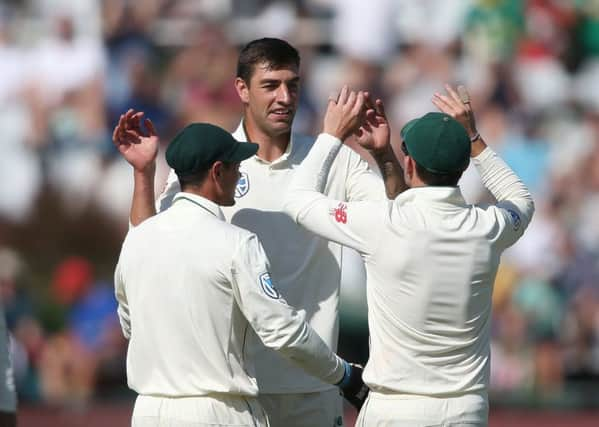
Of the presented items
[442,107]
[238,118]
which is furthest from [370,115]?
[238,118]

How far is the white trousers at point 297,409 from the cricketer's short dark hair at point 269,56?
1.38 metres

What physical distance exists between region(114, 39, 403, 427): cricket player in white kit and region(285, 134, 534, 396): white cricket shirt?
661mm

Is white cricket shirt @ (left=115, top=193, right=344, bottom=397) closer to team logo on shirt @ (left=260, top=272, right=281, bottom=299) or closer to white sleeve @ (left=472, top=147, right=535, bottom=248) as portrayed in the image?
team logo on shirt @ (left=260, top=272, right=281, bottom=299)

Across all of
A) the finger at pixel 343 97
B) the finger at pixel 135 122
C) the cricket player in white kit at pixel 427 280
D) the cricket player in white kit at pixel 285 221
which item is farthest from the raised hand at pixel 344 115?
the finger at pixel 135 122

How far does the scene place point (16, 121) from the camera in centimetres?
1155

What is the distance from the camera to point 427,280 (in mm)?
4699

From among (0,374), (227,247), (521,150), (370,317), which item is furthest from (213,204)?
(521,150)

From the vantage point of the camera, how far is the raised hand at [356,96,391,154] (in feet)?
17.0

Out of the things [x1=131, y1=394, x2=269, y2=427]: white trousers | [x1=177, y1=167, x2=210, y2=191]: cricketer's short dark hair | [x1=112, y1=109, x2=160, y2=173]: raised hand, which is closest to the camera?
[x1=131, y1=394, x2=269, y2=427]: white trousers

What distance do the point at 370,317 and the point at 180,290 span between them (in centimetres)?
74

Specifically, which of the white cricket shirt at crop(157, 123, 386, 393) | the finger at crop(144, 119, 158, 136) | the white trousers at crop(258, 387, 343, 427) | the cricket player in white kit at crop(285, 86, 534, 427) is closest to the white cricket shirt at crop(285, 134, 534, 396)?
the cricket player in white kit at crop(285, 86, 534, 427)

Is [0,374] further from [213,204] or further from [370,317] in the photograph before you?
[370,317]

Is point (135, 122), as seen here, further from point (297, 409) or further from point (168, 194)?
point (297, 409)

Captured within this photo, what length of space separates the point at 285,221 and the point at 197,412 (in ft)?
3.67
